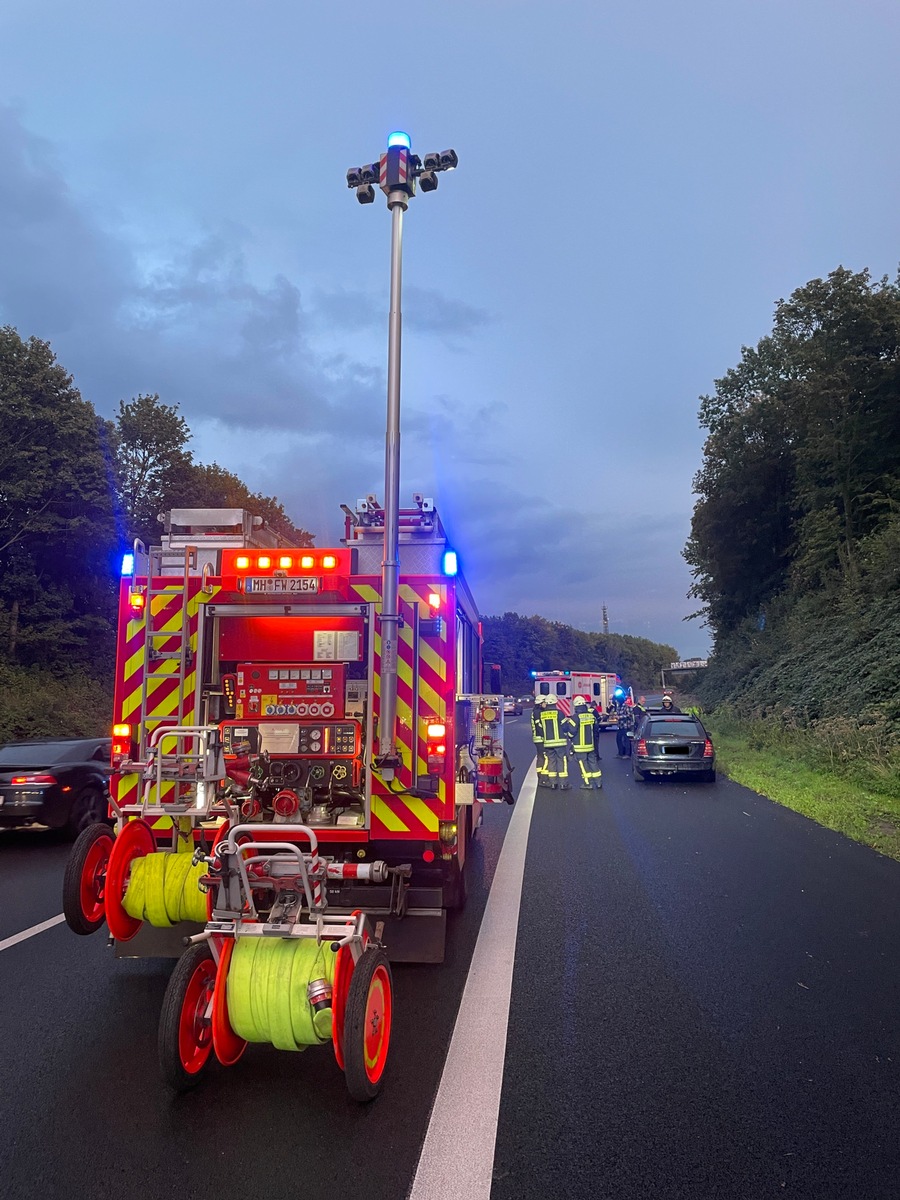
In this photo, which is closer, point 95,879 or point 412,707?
point 95,879

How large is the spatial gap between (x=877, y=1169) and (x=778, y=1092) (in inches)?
23.8

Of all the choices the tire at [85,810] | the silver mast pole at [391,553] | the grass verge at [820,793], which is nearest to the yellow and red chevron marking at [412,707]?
the silver mast pole at [391,553]

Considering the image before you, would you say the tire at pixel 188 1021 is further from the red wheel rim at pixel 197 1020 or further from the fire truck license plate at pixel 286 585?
the fire truck license plate at pixel 286 585

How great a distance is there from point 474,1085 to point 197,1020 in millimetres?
1301

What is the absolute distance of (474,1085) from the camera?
3.63m

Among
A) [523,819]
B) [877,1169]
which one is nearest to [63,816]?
[523,819]

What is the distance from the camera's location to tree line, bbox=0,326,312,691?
83.8ft

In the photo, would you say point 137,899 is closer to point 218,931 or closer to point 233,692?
point 218,931

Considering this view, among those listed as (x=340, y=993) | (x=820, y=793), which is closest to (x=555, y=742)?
(x=820, y=793)

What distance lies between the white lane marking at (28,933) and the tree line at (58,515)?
18371 millimetres

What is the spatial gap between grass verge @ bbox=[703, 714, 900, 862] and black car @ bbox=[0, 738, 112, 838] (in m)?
9.40

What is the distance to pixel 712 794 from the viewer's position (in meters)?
14.4

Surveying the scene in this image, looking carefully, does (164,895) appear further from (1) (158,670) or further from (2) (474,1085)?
(1) (158,670)

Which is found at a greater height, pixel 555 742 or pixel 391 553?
pixel 391 553
